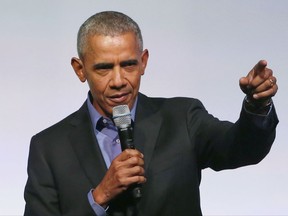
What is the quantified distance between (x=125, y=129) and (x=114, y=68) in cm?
27

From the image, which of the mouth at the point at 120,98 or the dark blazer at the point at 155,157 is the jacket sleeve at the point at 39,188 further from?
the mouth at the point at 120,98

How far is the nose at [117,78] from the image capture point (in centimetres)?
221

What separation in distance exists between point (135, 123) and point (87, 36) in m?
0.31

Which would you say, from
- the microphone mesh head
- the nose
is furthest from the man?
the microphone mesh head

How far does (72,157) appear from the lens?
2.35m

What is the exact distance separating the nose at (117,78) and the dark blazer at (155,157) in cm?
20

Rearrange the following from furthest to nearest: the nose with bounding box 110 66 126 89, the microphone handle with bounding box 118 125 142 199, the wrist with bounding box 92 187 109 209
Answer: the nose with bounding box 110 66 126 89 → the wrist with bounding box 92 187 109 209 → the microphone handle with bounding box 118 125 142 199

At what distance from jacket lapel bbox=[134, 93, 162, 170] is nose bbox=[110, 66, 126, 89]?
0.64 feet

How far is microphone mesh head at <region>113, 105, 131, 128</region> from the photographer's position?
205 centimetres

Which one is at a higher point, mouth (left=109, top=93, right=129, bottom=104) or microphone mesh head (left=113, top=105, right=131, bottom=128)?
mouth (left=109, top=93, right=129, bottom=104)

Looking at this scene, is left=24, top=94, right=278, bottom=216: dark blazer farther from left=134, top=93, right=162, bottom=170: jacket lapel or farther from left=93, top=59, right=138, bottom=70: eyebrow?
left=93, top=59, right=138, bottom=70: eyebrow

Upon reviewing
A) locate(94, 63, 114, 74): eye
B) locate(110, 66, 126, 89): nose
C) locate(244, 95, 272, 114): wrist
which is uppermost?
locate(94, 63, 114, 74): eye

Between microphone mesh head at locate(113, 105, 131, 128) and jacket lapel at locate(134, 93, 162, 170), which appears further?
jacket lapel at locate(134, 93, 162, 170)

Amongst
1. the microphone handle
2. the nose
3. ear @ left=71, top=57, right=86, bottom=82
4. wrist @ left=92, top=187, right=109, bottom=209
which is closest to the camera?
the microphone handle
